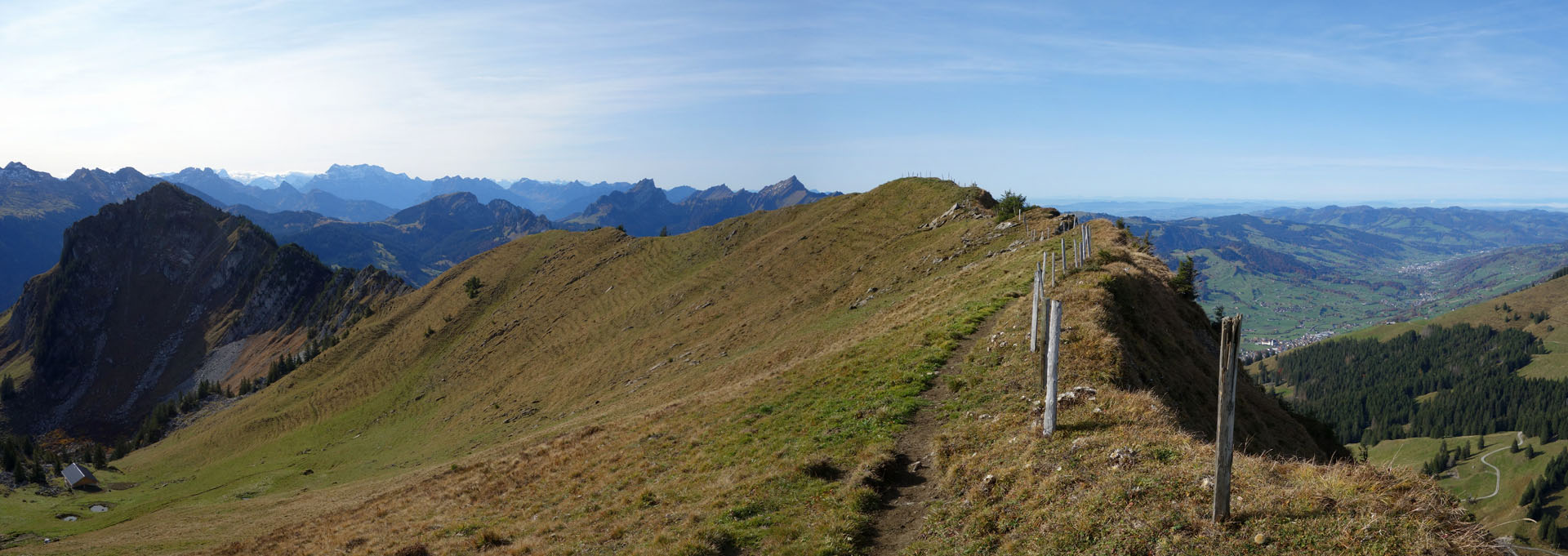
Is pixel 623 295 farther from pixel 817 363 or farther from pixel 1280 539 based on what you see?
pixel 1280 539

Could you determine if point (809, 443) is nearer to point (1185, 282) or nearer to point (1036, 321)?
point (1036, 321)

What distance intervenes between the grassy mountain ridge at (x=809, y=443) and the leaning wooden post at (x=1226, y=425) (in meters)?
0.44

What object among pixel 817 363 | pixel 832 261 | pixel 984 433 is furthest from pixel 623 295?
pixel 984 433

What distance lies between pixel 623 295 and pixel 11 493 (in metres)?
73.4

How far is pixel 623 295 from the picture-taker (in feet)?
330

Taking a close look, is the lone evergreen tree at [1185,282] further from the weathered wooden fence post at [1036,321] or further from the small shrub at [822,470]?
the small shrub at [822,470]

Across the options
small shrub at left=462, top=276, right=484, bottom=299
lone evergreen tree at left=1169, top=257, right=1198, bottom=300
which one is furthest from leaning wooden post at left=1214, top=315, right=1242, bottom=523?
small shrub at left=462, top=276, right=484, bottom=299

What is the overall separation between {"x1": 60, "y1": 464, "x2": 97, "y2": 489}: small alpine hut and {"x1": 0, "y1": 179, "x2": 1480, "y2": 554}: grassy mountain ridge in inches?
317

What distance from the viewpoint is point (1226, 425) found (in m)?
11.1

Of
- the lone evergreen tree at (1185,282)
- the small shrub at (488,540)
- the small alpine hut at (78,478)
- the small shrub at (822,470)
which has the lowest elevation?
the small alpine hut at (78,478)

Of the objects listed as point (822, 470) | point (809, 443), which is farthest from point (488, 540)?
point (822, 470)

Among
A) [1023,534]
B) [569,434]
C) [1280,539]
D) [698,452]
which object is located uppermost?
[1280,539]

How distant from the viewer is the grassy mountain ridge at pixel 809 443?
12.9 metres

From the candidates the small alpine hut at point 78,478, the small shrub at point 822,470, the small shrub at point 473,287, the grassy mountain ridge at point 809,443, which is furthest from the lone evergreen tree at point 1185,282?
the small alpine hut at point 78,478
